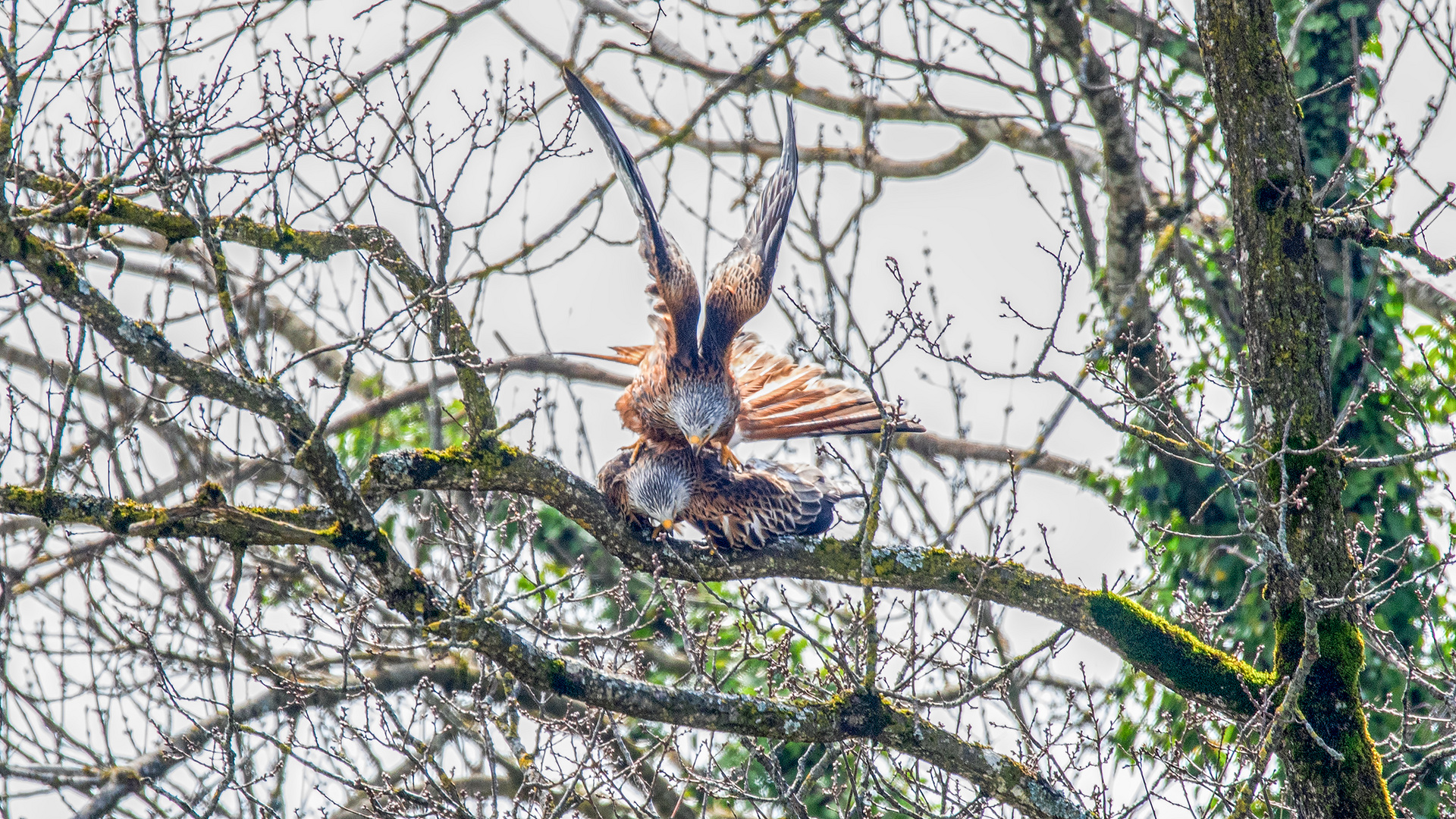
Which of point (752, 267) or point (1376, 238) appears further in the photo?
point (752, 267)

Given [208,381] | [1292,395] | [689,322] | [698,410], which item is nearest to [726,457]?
[698,410]

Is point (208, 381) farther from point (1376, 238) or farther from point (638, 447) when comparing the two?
point (1376, 238)

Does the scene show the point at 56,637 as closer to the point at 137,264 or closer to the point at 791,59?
the point at 137,264

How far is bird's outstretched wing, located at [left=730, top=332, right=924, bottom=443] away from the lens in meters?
4.78

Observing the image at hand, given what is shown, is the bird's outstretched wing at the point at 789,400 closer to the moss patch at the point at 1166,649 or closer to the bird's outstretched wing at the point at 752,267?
the bird's outstretched wing at the point at 752,267

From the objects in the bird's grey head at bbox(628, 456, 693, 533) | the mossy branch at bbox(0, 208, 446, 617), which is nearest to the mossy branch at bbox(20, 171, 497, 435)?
the bird's grey head at bbox(628, 456, 693, 533)

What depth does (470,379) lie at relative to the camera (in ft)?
13.1

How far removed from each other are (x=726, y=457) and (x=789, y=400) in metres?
0.41

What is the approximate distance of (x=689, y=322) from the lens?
15.4 ft

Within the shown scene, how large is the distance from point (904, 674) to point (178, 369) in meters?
2.20

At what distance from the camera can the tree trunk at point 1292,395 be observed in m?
3.29

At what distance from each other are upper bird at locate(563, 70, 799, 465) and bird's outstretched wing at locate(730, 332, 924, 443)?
22 cm

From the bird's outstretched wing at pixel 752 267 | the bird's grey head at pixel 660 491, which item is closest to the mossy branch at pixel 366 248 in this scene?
the bird's grey head at pixel 660 491

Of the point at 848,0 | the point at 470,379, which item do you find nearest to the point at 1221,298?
the point at 848,0
